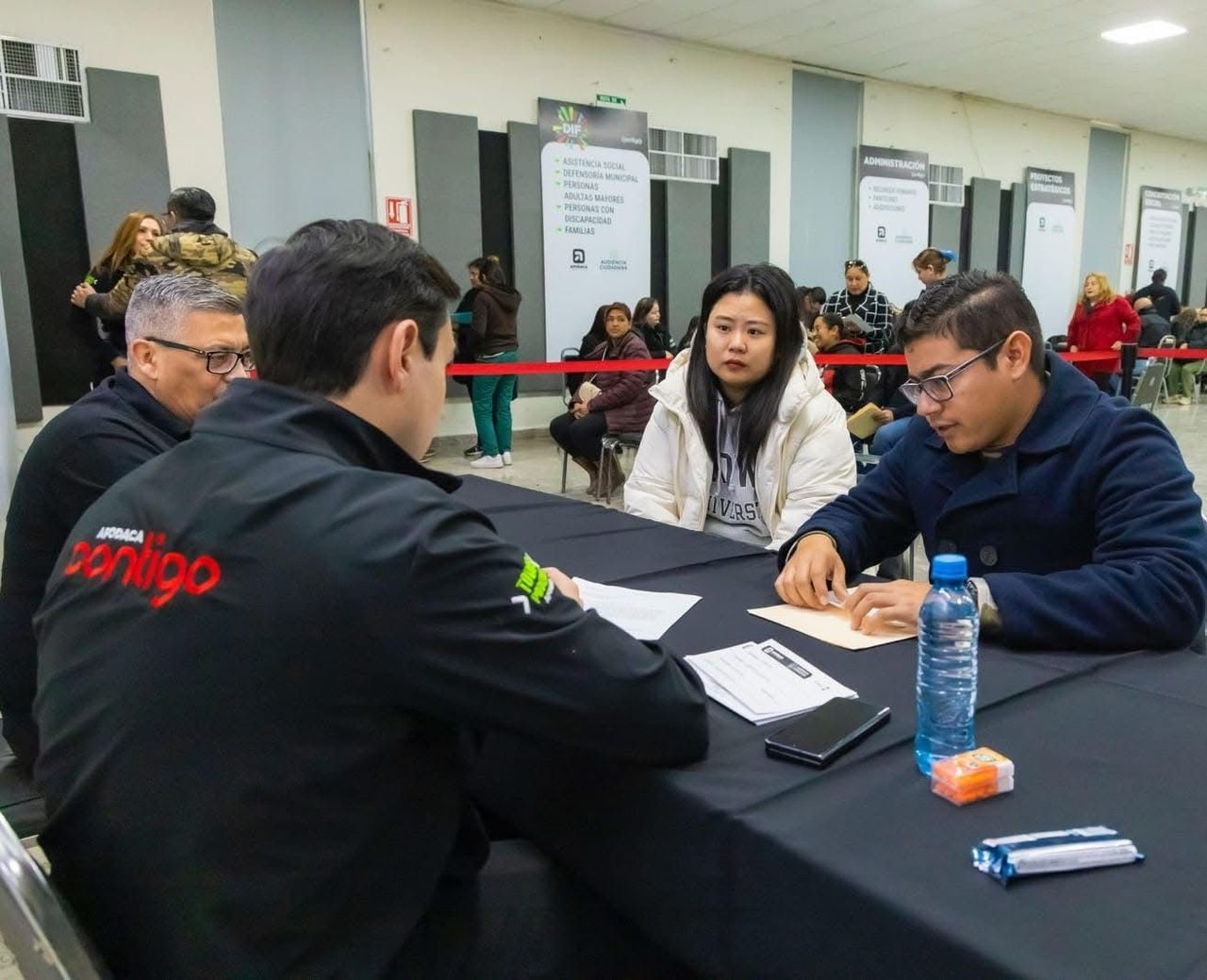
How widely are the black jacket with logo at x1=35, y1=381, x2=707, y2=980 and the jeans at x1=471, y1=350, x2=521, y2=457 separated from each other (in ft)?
17.3

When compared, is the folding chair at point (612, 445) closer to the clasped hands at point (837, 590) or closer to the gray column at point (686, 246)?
the gray column at point (686, 246)

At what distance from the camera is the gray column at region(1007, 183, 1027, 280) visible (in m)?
9.85

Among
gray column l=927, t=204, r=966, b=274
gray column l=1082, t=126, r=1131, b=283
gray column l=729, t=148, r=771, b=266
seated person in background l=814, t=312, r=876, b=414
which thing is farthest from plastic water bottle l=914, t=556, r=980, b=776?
gray column l=1082, t=126, r=1131, b=283

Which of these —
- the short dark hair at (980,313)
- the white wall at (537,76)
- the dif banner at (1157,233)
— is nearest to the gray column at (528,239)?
the white wall at (537,76)

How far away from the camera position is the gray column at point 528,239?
21.6ft

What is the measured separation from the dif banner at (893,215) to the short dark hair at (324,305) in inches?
325

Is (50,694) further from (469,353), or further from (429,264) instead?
(469,353)

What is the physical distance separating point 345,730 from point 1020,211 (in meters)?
10.8

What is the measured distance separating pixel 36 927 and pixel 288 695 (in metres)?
0.22

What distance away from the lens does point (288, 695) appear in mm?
727

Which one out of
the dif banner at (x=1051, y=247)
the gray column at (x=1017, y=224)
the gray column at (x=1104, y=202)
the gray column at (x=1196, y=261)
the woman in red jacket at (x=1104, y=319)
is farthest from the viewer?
the gray column at (x=1196, y=261)

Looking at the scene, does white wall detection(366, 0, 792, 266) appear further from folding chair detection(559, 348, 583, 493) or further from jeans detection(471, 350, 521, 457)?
folding chair detection(559, 348, 583, 493)

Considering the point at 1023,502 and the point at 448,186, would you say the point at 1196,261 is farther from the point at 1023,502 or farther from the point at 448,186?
the point at 1023,502

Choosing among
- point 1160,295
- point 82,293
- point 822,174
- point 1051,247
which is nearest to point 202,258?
point 82,293
